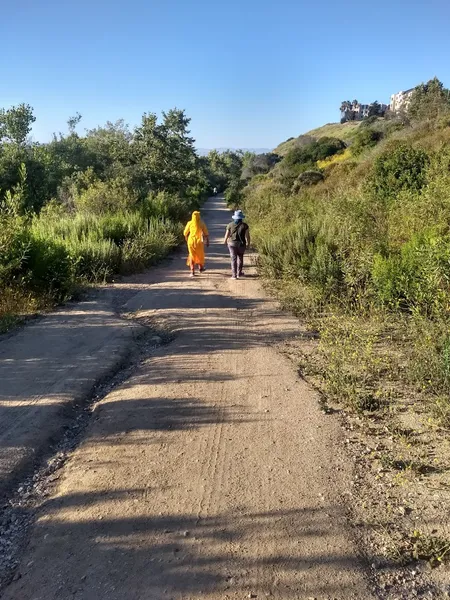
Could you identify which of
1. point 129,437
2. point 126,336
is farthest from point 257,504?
point 126,336

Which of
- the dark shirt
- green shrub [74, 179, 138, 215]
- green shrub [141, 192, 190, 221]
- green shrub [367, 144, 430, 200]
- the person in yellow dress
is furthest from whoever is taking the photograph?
green shrub [141, 192, 190, 221]

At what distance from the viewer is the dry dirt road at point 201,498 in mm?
2551

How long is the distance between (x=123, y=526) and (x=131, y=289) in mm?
6952

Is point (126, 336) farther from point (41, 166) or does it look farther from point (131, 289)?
point (41, 166)

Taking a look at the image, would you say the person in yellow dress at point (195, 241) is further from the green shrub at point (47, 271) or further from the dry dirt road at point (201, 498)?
the dry dirt road at point (201, 498)

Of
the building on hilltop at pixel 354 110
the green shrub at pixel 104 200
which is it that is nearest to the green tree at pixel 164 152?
the green shrub at pixel 104 200

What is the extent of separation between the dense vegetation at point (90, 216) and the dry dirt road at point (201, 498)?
350cm

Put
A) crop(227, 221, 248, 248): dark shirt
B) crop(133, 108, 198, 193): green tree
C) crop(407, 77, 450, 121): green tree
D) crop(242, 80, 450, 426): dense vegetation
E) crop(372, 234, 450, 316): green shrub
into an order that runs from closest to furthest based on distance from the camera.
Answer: crop(242, 80, 450, 426): dense vegetation < crop(372, 234, 450, 316): green shrub < crop(227, 221, 248, 248): dark shirt < crop(133, 108, 198, 193): green tree < crop(407, 77, 450, 121): green tree

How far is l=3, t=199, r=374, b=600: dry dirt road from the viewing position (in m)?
2.55

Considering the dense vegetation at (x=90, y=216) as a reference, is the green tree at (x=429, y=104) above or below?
above

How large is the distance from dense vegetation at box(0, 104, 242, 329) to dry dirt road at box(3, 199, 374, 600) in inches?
138

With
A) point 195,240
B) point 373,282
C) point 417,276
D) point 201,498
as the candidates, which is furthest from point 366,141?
point 201,498

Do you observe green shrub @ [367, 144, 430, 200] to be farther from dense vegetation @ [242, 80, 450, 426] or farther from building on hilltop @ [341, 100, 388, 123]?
building on hilltop @ [341, 100, 388, 123]

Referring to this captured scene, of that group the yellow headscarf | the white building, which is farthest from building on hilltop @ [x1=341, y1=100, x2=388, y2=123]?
the yellow headscarf
